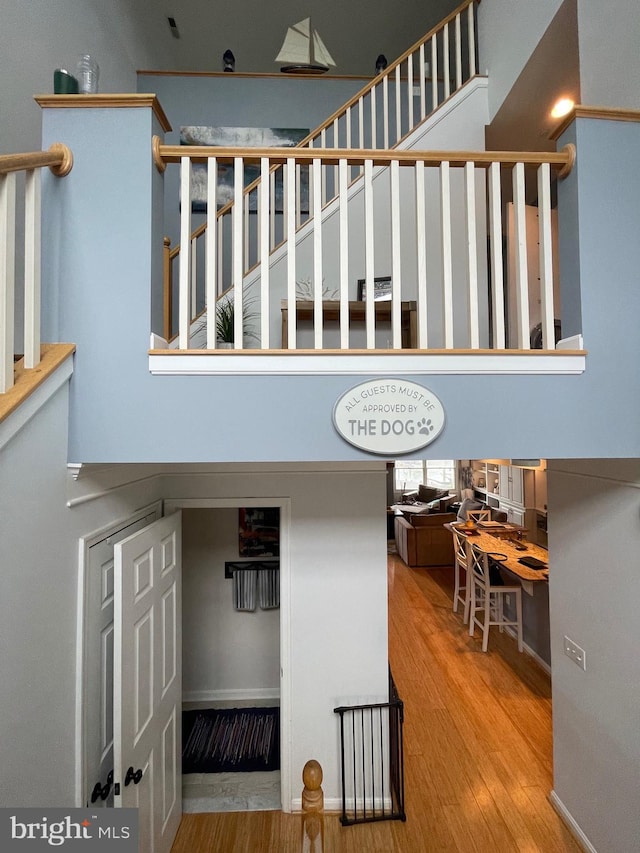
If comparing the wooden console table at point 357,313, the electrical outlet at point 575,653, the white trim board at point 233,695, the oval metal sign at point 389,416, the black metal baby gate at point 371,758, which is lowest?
the white trim board at point 233,695

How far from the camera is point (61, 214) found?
5.17ft

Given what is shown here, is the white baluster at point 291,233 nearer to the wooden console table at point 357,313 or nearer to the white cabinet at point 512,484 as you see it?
the wooden console table at point 357,313

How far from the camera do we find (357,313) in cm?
291

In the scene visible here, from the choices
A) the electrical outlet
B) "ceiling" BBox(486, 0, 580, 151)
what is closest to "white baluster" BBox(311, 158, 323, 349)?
"ceiling" BBox(486, 0, 580, 151)

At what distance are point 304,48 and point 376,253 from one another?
1.72 metres

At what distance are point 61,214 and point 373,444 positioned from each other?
1.34m

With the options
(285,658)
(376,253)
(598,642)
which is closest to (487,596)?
(598,642)

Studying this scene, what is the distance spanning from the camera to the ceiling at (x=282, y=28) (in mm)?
4902

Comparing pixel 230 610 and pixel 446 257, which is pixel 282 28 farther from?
pixel 230 610

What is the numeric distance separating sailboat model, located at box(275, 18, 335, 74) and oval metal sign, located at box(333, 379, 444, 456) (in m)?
3.21

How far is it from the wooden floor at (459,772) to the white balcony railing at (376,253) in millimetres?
2695

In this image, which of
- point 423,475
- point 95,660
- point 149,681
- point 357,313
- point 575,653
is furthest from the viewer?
point 423,475

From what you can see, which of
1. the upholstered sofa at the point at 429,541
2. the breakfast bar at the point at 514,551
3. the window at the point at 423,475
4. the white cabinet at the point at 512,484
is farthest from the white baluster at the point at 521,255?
the window at the point at 423,475

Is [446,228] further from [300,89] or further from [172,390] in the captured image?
[300,89]
